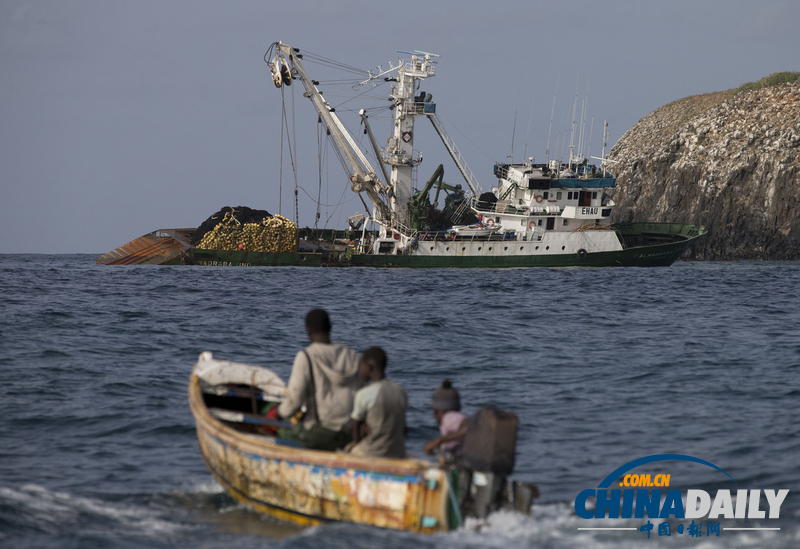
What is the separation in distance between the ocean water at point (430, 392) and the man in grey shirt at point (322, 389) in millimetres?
1018

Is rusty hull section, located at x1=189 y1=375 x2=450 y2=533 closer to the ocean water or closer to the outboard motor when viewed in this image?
the ocean water

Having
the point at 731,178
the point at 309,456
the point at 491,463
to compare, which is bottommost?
the point at 309,456

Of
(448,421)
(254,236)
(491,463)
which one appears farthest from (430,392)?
(254,236)

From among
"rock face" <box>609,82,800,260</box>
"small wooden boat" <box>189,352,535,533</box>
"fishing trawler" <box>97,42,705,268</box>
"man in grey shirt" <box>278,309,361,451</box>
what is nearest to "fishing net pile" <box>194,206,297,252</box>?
"fishing trawler" <box>97,42,705,268</box>

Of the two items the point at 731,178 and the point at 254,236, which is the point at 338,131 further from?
the point at 731,178

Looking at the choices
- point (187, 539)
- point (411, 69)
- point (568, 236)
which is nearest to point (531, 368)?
point (187, 539)

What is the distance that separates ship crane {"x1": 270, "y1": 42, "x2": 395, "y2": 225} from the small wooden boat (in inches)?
1581

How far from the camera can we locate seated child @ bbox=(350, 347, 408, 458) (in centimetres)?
797

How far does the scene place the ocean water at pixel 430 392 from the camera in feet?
27.6

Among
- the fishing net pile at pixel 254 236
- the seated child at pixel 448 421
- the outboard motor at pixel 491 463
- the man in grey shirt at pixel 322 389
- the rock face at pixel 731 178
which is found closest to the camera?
the outboard motor at pixel 491 463

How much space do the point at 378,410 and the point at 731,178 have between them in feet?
220

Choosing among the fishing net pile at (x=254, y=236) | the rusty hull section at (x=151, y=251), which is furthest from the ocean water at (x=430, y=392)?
the rusty hull section at (x=151, y=251)

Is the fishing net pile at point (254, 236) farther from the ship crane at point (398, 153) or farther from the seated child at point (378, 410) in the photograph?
the seated child at point (378, 410)

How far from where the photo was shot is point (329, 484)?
8.10 metres
